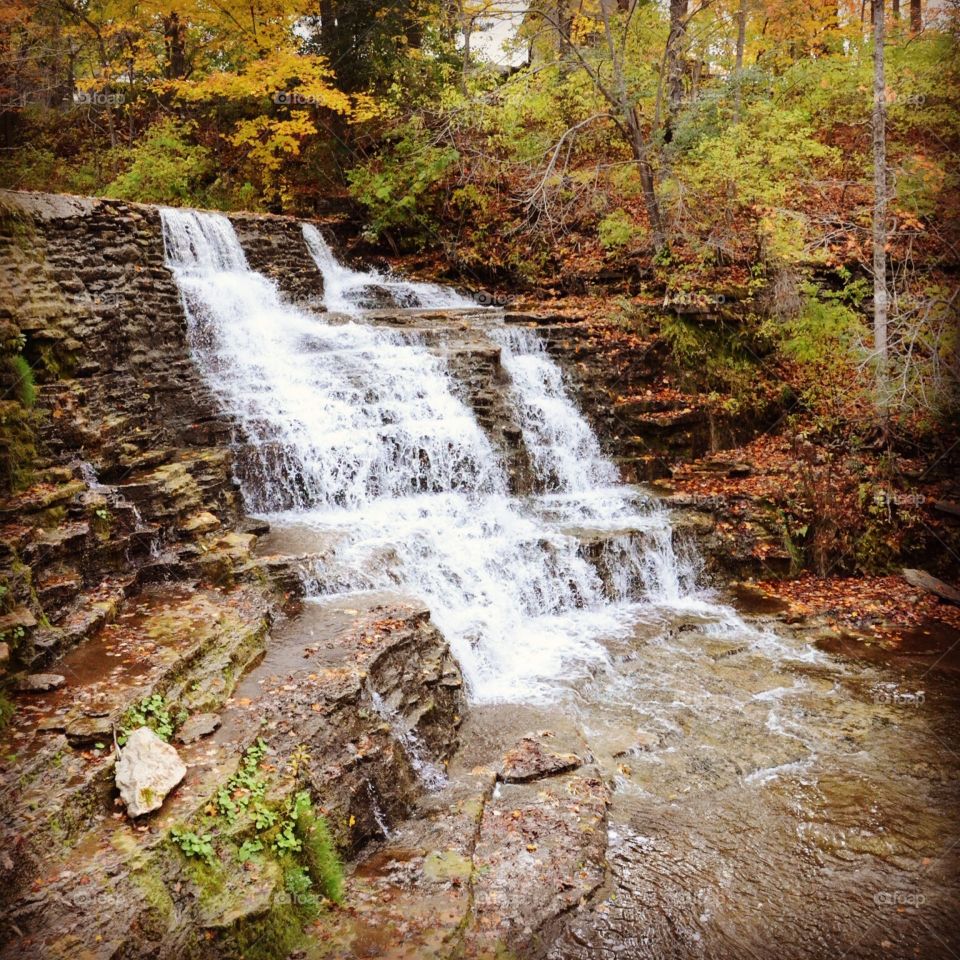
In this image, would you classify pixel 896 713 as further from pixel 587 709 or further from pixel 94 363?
pixel 94 363

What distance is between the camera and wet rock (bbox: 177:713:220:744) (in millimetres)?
4859

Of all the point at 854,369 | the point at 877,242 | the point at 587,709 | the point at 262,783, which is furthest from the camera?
the point at 854,369

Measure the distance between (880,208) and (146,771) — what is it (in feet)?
37.6

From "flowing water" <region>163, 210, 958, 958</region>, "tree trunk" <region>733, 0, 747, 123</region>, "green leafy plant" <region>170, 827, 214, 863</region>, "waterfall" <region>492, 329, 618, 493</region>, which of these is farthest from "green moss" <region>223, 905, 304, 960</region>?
"tree trunk" <region>733, 0, 747, 123</region>

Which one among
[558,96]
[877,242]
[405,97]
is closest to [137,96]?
[405,97]

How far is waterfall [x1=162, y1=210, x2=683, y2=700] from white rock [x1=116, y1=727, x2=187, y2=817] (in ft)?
10.7

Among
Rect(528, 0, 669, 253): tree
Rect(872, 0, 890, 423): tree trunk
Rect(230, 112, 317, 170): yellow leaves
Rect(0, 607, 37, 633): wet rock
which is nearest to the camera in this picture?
Rect(0, 607, 37, 633): wet rock

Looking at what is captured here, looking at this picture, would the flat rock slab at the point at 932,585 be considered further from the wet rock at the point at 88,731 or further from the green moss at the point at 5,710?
the green moss at the point at 5,710

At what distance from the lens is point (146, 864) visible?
375 centimetres

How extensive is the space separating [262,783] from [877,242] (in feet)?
35.2

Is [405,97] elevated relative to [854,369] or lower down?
elevated

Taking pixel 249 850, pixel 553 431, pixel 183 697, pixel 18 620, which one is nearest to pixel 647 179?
pixel 553 431

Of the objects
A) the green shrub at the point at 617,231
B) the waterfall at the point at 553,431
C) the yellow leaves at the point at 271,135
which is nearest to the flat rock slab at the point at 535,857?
the waterfall at the point at 553,431

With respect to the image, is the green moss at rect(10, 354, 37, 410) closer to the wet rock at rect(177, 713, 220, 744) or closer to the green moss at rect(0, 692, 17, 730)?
the green moss at rect(0, 692, 17, 730)
